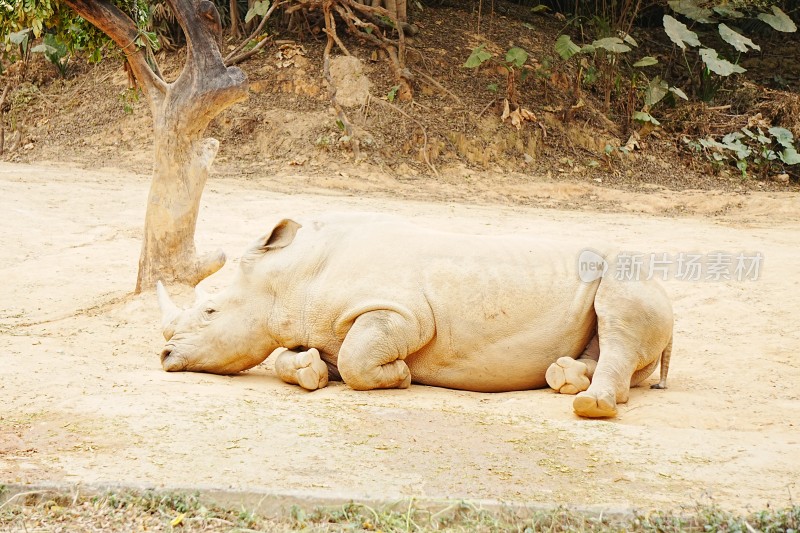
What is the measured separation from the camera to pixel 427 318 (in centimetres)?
505

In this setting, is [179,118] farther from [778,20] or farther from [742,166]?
[778,20]

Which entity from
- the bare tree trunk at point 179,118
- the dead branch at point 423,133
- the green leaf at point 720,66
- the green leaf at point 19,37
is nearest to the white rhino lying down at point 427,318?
the bare tree trunk at point 179,118

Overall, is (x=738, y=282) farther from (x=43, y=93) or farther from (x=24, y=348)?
(x=43, y=93)

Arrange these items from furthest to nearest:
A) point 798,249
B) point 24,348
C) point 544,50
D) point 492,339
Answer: point 544,50
point 798,249
point 24,348
point 492,339

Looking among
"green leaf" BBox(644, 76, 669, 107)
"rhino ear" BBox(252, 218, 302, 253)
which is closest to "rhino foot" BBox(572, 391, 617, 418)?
"rhino ear" BBox(252, 218, 302, 253)

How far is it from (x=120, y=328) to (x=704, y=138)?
11289mm

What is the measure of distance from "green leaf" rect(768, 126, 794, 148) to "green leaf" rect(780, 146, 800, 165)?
0.10 metres

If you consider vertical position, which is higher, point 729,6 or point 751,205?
point 729,6

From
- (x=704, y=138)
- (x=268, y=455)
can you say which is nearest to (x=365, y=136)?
(x=704, y=138)

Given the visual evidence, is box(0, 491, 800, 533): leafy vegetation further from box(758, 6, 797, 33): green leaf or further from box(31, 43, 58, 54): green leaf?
box(31, 43, 58, 54): green leaf

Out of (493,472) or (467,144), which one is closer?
(493,472)

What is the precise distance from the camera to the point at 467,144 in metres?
14.4

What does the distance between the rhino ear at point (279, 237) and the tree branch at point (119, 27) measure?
7.61ft

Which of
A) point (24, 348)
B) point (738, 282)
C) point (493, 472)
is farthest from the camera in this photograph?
point (738, 282)
